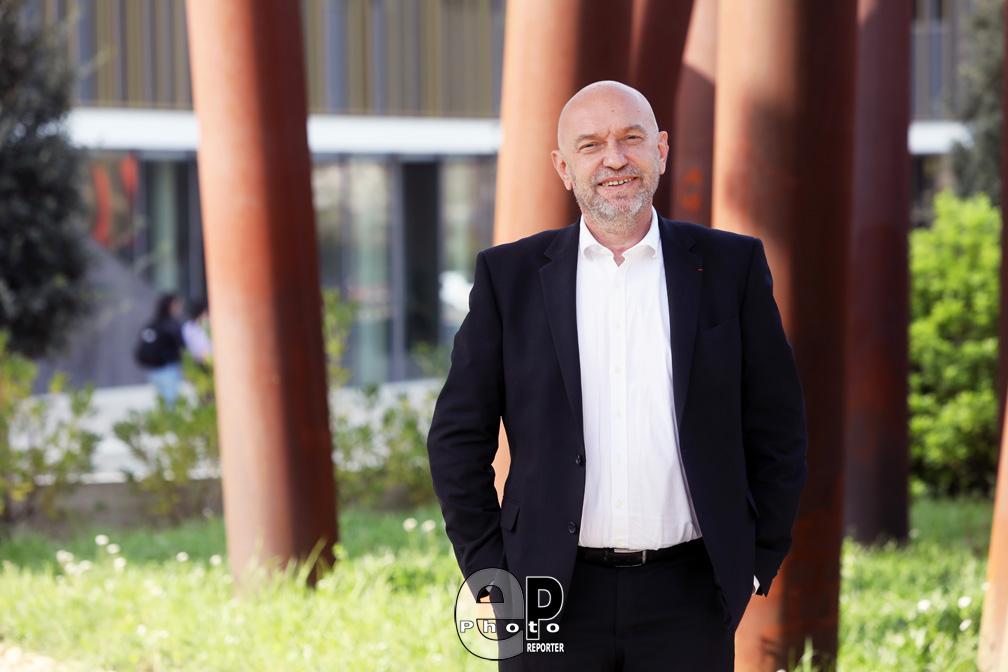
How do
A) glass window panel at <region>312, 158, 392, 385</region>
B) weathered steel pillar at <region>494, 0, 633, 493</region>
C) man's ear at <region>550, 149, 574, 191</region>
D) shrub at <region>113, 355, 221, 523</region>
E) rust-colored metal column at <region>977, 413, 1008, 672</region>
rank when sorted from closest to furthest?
man's ear at <region>550, 149, 574, 191</region> → rust-colored metal column at <region>977, 413, 1008, 672</region> → weathered steel pillar at <region>494, 0, 633, 493</region> → shrub at <region>113, 355, 221, 523</region> → glass window panel at <region>312, 158, 392, 385</region>

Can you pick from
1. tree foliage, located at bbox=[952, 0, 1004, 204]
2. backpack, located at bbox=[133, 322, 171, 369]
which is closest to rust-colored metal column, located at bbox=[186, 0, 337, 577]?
backpack, located at bbox=[133, 322, 171, 369]

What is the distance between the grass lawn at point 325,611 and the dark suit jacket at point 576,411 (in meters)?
2.02

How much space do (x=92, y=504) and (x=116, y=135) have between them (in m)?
11.9

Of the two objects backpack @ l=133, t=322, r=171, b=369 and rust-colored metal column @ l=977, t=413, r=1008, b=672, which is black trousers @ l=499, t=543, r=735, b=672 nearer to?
rust-colored metal column @ l=977, t=413, r=1008, b=672

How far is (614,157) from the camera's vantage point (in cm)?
235

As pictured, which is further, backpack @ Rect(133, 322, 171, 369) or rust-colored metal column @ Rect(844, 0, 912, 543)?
backpack @ Rect(133, 322, 171, 369)

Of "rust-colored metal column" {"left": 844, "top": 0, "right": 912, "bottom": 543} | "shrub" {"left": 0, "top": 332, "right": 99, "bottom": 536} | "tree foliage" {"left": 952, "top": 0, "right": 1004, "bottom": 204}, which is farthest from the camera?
"tree foliage" {"left": 952, "top": 0, "right": 1004, "bottom": 204}

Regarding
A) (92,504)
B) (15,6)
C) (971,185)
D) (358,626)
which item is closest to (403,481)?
(92,504)

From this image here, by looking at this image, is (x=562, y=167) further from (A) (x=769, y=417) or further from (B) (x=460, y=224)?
(B) (x=460, y=224)

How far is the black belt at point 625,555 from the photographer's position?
2301 mm

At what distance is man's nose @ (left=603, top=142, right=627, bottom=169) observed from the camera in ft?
7.70

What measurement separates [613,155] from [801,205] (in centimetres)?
172

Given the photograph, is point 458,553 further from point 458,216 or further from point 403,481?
point 458,216

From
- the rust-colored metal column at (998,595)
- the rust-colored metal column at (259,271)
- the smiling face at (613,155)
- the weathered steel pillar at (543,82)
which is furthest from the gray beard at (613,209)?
the rust-colored metal column at (259,271)
